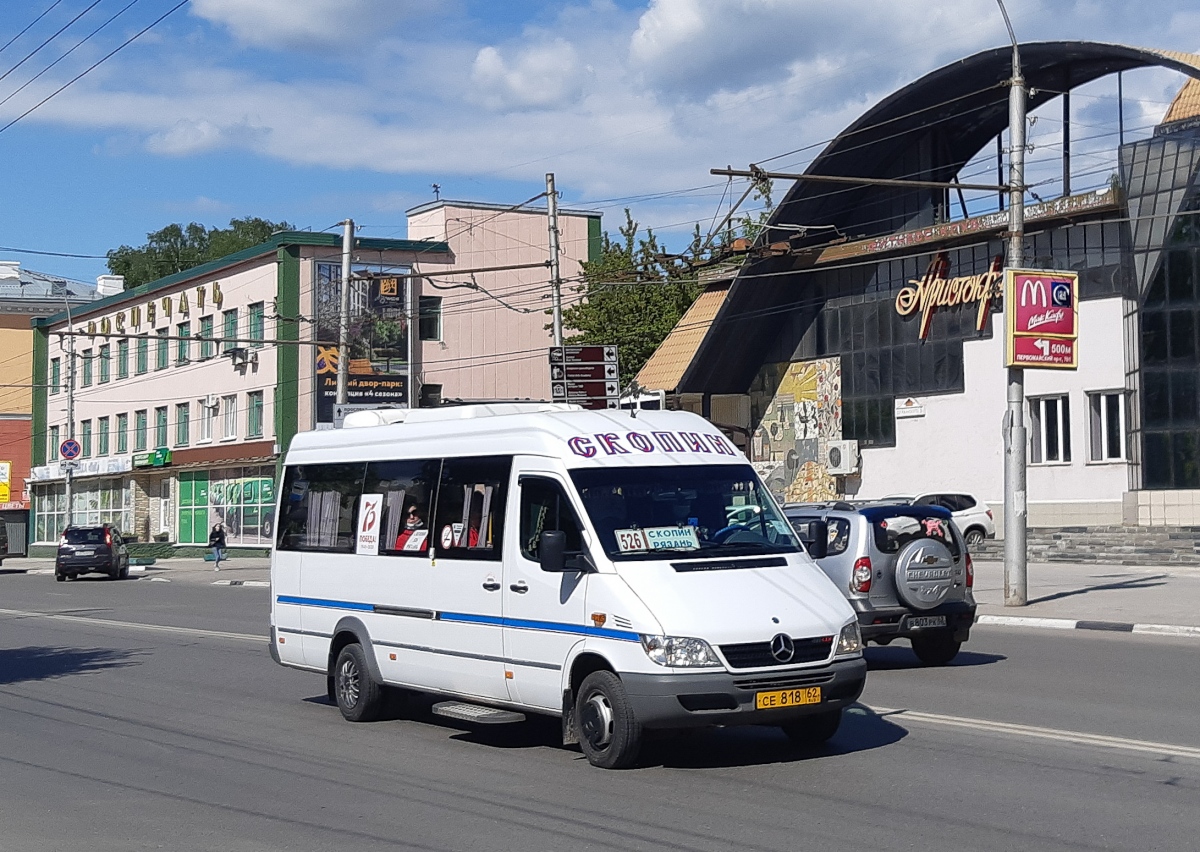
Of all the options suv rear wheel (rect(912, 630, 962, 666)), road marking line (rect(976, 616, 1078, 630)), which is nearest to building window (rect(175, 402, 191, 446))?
road marking line (rect(976, 616, 1078, 630))

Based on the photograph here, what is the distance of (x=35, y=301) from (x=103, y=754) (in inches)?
3182

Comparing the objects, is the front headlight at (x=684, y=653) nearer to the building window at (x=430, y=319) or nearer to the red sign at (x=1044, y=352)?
the red sign at (x=1044, y=352)

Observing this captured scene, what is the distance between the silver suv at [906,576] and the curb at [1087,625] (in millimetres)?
5008

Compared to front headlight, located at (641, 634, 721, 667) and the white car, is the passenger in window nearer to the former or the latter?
front headlight, located at (641, 634, 721, 667)

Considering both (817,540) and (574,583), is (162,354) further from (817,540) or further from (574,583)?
(574,583)

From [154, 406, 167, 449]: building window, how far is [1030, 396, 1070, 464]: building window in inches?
1517

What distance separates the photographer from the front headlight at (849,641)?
30.5 feet

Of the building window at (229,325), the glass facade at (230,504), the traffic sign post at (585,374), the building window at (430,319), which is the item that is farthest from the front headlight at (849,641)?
the building window at (229,325)

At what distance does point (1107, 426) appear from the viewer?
3712cm

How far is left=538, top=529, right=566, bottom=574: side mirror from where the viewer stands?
30.9 ft

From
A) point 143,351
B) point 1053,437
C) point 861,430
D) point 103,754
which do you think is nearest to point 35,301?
point 143,351

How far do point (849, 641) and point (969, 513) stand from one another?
30.0 m

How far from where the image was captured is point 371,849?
7.38 metres

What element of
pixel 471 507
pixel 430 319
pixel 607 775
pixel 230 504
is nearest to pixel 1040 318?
pixel 471 507
